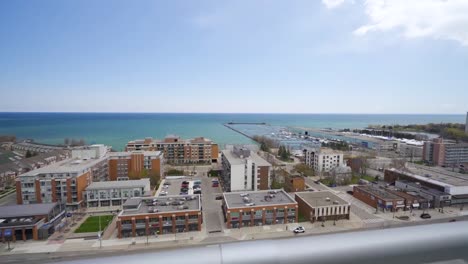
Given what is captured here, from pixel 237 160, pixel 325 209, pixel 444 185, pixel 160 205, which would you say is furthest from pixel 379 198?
pixel 160 205

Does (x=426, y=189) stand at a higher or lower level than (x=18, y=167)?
higher

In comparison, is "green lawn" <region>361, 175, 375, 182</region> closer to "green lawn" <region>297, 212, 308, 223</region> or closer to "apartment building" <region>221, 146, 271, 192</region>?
"apartment building" <region>221, 146, 271, 192</region>

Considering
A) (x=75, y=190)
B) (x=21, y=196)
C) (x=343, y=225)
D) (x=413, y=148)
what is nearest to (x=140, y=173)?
(x=75, y=190)

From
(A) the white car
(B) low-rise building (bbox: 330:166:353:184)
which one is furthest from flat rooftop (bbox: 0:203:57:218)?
(B) low-rise building (bbox: 330:166:353:184)

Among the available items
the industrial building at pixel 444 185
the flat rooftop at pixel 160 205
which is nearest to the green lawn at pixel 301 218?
the flat rooftop at pixel 160 205

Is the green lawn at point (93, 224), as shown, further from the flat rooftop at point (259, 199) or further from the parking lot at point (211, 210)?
the flat rooftop at point (259, 199)

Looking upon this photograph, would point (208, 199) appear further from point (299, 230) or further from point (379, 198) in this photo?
point (379, 198)
